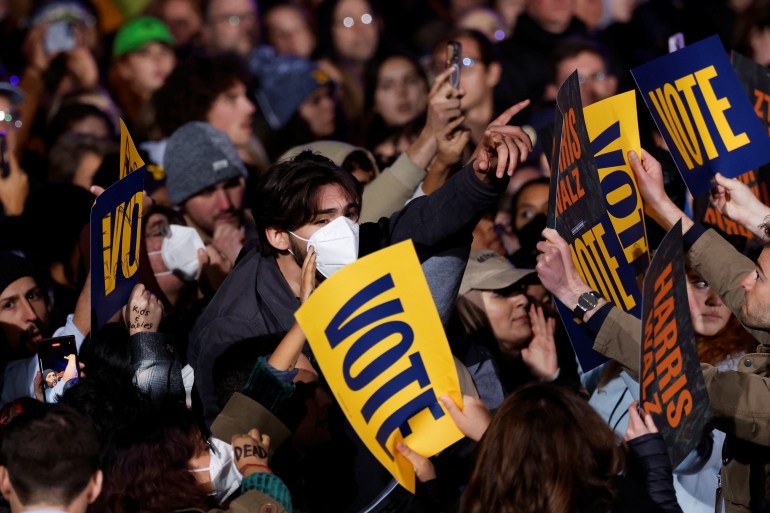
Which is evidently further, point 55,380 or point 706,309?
point 706,309

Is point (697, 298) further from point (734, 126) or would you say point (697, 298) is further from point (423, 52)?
point (423, 52)

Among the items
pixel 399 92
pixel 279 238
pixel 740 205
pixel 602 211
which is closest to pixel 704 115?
pixel 740 205

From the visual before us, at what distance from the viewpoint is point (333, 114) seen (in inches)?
329

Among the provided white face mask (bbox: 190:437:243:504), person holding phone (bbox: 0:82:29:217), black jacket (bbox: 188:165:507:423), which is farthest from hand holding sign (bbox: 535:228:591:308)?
person holding phone (bbox: 0:82:29:217)

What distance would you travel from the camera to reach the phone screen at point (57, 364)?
420 cm

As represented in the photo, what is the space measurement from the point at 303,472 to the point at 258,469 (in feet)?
1.70

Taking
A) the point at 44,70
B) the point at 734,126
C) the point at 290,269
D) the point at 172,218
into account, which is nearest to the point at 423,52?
the point at 44,70

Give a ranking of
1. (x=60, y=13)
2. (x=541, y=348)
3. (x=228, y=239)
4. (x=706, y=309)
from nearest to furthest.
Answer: (x=706, y=309) < (x=541, y=348) < (x=228, y=239) < (x=60, y=13)

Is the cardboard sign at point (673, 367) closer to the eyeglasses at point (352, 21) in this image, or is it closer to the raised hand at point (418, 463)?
the raised hand at point (418, 463)

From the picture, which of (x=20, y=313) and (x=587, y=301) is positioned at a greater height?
(x=20, y=313)

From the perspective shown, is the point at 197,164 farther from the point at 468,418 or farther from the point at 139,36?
the point at 139,36

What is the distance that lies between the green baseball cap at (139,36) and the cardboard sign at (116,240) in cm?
460

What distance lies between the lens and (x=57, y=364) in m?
4.23

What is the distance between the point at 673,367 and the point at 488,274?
1.73m
